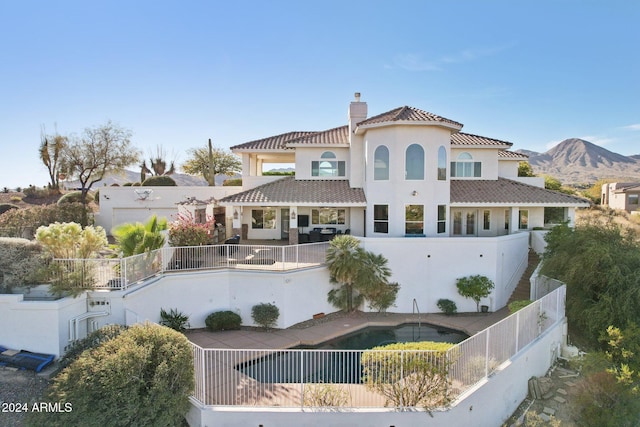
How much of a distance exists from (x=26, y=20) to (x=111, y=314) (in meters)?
15.2

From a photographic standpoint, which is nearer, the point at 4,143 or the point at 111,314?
the point at 111,314

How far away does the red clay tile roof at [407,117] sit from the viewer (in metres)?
19.6

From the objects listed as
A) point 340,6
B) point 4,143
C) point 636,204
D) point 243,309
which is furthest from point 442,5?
point 636,204

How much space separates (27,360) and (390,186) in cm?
1739

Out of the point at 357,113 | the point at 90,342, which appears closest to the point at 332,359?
the point at 90,342

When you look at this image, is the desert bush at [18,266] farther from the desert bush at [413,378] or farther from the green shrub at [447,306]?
the green shrub at [447,306]

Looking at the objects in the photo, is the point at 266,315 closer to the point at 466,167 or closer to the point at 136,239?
the point at 136,239

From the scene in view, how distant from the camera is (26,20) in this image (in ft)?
54.7

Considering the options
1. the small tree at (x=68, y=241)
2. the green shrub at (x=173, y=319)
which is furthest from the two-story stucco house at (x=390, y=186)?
the small tree at (x=68, y=241)

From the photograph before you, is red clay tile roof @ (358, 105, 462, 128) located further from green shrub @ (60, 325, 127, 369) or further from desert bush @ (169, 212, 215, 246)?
green shrub @ (60, 325, 127, 369)

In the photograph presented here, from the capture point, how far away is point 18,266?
464 inches

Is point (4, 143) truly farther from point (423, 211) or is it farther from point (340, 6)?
point (423, 211)

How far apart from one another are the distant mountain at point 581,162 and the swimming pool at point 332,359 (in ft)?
414

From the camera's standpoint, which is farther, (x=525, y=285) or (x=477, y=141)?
(x=477, y=141)
